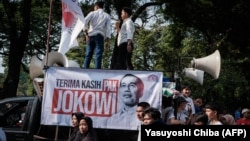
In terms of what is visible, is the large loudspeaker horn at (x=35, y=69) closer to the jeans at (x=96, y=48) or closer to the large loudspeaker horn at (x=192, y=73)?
the jeans at (x=96, y=48)

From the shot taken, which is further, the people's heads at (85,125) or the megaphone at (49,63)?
the megaphone at (49,63)

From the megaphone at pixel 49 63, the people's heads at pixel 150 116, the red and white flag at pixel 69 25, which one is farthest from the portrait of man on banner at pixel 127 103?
the people's heads at pixel 150 116

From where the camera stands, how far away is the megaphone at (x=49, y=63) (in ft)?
25.4

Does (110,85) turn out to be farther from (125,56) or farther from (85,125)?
(125,56)

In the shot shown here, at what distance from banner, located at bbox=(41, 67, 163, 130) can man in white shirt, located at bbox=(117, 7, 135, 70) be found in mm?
1964

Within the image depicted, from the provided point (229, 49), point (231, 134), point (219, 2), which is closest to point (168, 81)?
point (231, 134)

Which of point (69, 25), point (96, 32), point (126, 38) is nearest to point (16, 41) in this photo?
point (96, 32)

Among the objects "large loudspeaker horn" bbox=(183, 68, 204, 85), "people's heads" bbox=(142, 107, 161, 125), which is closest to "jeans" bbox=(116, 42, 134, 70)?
"large loudspeaker horn" bbox=(183, 68, 204, 85)

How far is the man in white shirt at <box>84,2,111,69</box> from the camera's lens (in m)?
9.52

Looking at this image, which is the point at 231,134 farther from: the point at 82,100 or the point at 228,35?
the point at 228,35

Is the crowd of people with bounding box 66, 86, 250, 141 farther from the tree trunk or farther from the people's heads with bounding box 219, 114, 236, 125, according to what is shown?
the tree trunk

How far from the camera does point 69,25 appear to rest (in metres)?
8.44

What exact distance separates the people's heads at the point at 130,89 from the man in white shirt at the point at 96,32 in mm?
2364

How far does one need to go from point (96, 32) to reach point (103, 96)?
2689mm
